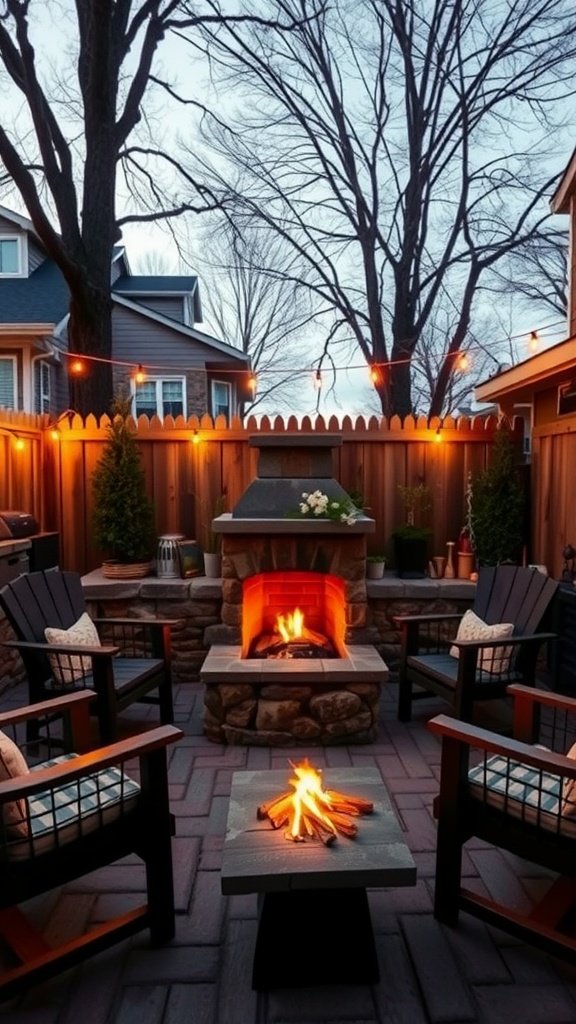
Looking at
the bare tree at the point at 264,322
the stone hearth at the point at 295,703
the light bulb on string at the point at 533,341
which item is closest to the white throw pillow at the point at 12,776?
the stone hearth at the point at 295,703

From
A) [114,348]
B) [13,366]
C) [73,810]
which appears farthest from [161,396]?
[73,810]

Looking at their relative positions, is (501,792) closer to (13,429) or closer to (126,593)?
(126,593)

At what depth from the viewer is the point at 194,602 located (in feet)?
14.6

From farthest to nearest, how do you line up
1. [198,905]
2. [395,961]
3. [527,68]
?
1. [527,68]
2. [198,905]
3. [395,961]

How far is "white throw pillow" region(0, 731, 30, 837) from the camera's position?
1.72 meters

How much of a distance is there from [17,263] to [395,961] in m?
12.3

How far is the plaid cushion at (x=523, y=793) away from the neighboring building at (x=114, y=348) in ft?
28.6

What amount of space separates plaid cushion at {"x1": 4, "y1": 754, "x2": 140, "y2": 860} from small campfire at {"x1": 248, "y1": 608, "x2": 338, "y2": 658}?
→ 6.10ft

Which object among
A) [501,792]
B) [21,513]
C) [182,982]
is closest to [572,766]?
[501,792]

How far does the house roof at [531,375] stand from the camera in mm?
3949

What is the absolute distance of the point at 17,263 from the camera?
1101cm

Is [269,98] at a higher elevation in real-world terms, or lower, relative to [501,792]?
higher

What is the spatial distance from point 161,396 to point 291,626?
8.43 meters

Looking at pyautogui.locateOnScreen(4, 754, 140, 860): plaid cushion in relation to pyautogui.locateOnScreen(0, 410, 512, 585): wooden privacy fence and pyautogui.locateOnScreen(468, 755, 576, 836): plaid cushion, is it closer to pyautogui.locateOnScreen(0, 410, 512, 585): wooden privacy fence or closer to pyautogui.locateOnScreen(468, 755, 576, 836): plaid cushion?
pyautogui.locateOnScreen(468, 755, 576, 836): plaid cushion
